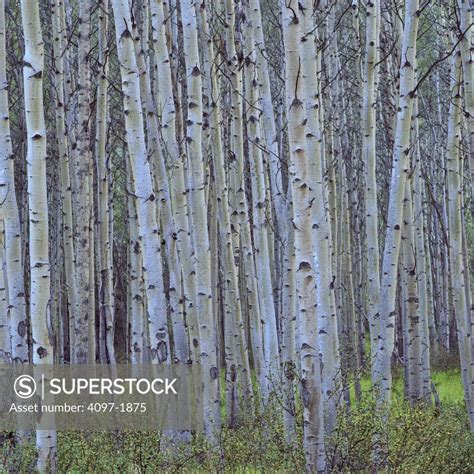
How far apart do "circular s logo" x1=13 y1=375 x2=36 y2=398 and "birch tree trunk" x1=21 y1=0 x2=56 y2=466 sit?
68 cm

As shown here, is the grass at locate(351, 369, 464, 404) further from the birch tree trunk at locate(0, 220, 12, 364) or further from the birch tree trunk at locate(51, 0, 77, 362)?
the birch tree trunk at locate(0, 220, 12, 364)

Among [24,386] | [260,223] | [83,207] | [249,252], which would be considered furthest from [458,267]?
[24,386]

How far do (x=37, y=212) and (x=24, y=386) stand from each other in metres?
1.71

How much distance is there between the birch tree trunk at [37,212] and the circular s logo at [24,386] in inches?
26.7

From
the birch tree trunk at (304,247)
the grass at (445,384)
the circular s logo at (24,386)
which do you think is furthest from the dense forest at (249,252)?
the grass at (445,384)

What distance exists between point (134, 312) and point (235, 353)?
1586 mm

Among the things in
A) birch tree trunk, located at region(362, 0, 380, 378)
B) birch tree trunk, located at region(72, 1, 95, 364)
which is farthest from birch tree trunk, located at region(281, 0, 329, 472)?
birch tree trunk, located at region(72, 1, 95, 364)

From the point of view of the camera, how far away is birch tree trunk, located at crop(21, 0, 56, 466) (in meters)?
5.94

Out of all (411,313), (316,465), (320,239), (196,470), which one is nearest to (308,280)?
(320,239)

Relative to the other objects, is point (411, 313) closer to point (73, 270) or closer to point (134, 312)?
point (134, 312)

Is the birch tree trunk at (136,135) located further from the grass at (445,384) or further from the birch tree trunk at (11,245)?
the grass at (445,384)

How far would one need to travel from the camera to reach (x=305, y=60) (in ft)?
18.7

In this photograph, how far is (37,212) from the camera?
5.94 m

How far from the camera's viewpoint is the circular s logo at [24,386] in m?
6.69
